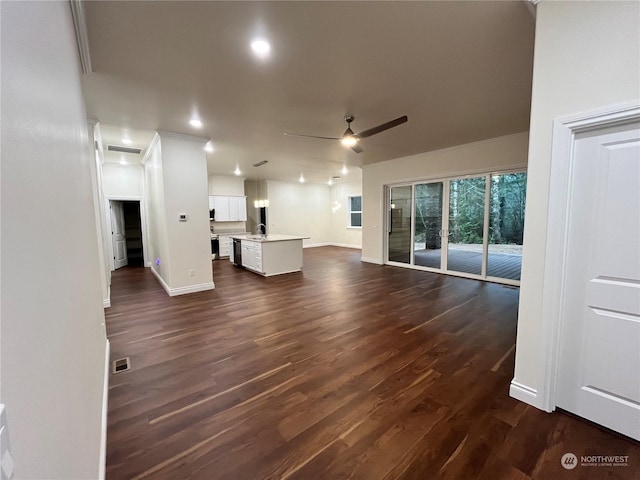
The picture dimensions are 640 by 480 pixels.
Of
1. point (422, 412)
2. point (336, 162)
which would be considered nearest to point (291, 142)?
point (336, 162)

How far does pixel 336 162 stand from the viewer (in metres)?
7.14

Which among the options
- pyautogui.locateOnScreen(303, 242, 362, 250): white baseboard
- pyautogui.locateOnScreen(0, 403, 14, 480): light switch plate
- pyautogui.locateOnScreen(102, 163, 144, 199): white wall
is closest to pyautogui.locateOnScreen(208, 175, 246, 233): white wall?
pyautogui.locateOnScreen(102, 163, 144, 199): white wall

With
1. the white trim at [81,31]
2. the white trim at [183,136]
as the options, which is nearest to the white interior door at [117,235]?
the white trim at [183,136]

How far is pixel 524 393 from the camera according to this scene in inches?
80.3

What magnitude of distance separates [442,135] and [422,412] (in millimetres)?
4623

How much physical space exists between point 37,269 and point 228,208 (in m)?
8.82

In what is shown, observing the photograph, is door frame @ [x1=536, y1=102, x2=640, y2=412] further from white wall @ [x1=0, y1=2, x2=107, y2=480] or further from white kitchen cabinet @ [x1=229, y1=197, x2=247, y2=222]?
white kitchen cabinet @ [x1=229, y1=197, x2=247, y2=222]

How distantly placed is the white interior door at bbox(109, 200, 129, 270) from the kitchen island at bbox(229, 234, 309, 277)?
336cm

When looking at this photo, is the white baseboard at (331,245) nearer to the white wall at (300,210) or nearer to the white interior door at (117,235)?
the white wall at (300,210)

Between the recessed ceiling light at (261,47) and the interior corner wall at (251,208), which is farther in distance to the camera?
the interior corner wall at (251,208)

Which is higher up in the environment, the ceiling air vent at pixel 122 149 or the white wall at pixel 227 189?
the ceiling air vent at pixel 122 149

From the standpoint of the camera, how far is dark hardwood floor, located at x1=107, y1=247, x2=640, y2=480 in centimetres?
156

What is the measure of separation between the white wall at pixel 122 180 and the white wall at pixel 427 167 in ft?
20.3

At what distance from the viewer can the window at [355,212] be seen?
11.1 m
